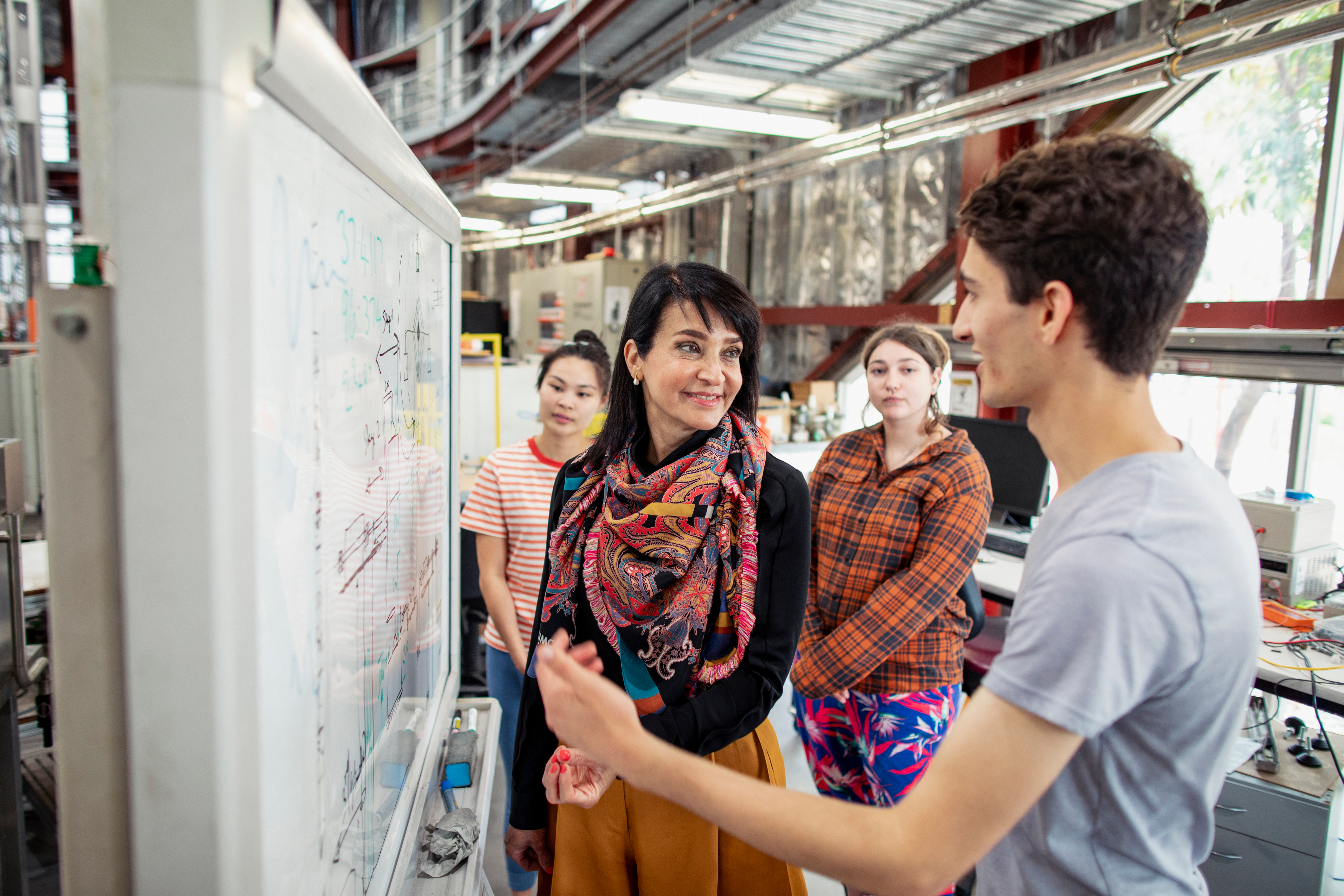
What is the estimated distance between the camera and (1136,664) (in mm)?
663

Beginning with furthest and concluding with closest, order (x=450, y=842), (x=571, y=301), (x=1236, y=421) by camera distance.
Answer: (x=571, y=301), (x=1236, y=421), (x=450, y=842)

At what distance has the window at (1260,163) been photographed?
324 centimetres

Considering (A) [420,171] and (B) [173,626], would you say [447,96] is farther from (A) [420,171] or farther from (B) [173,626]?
(B) [173,626]

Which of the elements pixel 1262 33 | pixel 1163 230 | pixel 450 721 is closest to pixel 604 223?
pixel 1262 33

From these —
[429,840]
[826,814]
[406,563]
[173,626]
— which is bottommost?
[429,840]

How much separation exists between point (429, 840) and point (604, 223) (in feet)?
19.4

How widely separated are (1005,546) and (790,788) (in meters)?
1.46

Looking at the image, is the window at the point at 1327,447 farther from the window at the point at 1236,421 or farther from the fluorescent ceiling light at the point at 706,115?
the fluorescent ceiling light at the point at 706,115

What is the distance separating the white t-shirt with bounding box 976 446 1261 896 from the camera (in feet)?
2.17

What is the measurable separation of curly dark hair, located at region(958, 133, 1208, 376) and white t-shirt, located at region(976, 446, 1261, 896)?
0.42ft

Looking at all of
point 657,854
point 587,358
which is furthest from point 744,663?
point 587,358

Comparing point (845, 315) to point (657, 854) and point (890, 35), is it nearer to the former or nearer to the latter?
point (890, 35)

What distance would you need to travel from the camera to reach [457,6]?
33.2 ft

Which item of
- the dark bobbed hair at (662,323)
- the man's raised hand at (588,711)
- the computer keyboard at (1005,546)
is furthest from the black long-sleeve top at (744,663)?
the computer keyboard at (1005,546)
